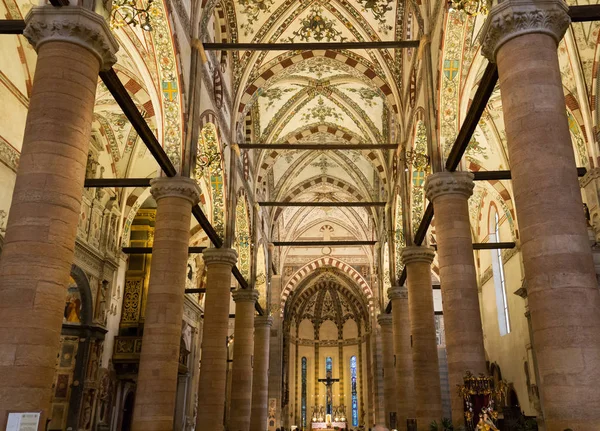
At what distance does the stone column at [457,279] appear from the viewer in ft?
33.1

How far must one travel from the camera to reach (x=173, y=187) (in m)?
11.7

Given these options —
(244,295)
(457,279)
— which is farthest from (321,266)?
(457,279)

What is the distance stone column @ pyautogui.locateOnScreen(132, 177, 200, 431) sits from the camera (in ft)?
33.0

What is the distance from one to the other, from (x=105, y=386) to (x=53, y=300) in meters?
12.8

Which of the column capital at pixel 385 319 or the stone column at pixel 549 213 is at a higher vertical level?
the column capital at pixel 385 319

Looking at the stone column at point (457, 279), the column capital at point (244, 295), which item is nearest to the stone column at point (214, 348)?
the column capital at point (244, 295)

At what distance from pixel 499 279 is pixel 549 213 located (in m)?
17.3

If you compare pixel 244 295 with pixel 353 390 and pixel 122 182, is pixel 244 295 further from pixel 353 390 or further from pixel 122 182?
pixel 353 390

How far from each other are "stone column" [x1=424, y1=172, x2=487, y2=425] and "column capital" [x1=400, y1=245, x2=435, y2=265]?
449 cm

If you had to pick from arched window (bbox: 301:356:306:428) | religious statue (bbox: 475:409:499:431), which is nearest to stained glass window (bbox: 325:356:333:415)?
arched window (bbox: 301:356:306:428)

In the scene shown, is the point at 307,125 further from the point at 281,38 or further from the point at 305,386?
the point at 305,386

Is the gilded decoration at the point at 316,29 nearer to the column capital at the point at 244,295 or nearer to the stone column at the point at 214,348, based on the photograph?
the stone column at the point at 214,348

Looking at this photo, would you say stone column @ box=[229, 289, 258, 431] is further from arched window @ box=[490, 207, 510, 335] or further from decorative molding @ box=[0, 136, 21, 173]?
arched window @ box=[490, 207, 510, 335]

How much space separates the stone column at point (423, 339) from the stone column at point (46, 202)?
381 inches
